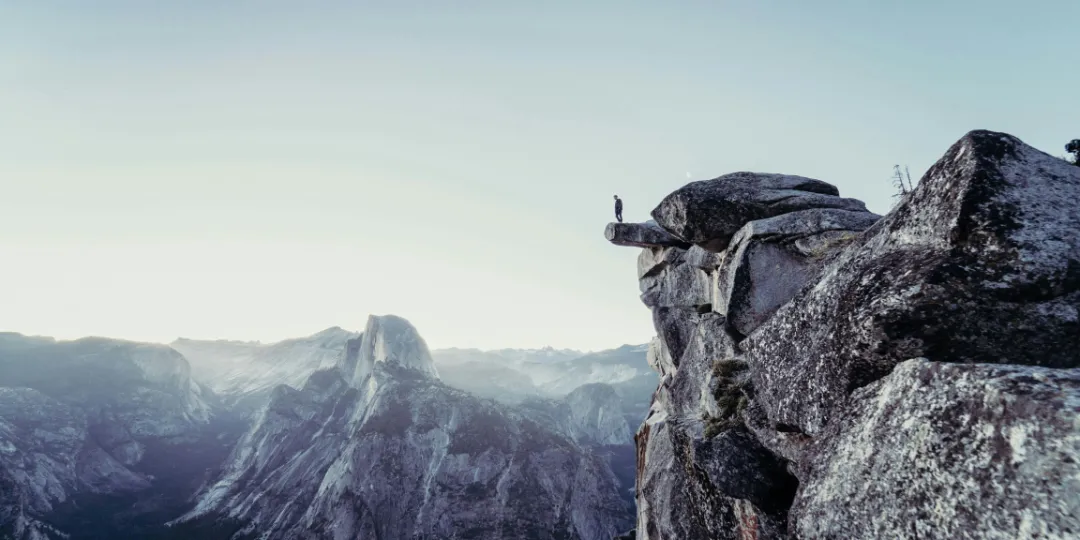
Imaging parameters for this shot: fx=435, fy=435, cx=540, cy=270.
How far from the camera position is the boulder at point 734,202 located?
56.1 feet

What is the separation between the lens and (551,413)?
620ft

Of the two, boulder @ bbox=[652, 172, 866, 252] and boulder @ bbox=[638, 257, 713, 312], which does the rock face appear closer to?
boulder @ bbox=[638, 257, 713, 312]

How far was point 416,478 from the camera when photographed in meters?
100

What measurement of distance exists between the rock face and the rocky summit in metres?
90.8

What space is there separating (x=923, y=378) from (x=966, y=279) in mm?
2169

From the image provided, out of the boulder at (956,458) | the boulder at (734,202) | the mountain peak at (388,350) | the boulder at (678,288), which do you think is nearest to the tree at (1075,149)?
the boulder at (734,202)

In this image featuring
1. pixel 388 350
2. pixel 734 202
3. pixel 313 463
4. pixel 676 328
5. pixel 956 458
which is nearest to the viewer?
pixel 956 458

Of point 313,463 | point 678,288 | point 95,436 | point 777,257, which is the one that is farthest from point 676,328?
point 95,436

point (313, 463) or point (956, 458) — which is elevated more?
point (956, 458)

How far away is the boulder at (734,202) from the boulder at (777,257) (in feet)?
4.75

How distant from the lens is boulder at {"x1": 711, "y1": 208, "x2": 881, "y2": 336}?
1437cm

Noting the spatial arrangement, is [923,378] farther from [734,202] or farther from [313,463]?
[313,463]

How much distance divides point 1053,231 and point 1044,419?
4325 mm

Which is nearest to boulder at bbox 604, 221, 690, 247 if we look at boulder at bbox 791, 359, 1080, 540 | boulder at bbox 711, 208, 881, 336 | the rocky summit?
boulder at bbox 711, 208, 881, 336
